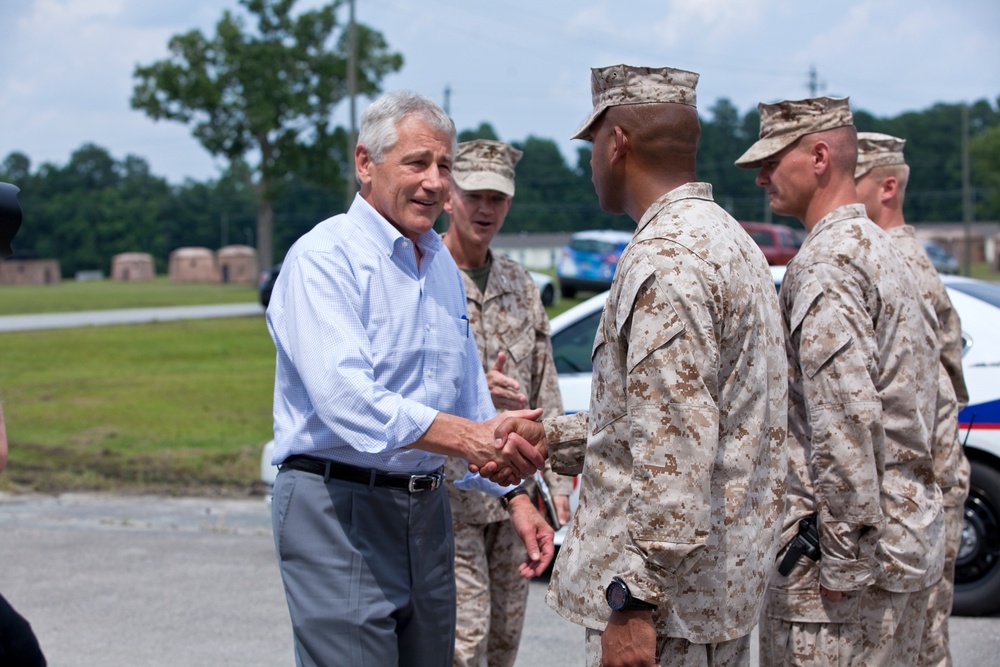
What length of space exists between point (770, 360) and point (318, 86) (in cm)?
4878

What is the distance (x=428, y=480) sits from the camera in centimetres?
315

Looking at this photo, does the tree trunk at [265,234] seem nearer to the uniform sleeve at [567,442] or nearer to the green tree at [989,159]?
the uniform sleeve at [567,442]

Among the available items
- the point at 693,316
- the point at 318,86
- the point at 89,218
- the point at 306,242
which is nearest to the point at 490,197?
the point at 306,242

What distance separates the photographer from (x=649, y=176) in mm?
2691

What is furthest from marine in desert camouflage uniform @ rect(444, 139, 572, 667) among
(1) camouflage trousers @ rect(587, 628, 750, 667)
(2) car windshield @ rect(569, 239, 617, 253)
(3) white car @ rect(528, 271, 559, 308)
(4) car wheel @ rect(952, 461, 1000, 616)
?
(2) car windshield @ rect(569, 239, 617, 253)

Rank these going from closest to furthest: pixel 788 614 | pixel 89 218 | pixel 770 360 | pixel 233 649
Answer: pixel 770 360 < pixel 788 614 < pixel 233 649 < pixel 89 218

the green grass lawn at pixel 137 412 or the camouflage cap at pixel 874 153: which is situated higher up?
the camouflage cap at pixel 874 153

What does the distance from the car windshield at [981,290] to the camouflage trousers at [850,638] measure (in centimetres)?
359

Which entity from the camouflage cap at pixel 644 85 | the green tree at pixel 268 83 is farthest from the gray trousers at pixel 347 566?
the green tree at pixel 268 83

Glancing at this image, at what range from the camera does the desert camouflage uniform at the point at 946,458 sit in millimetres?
4012

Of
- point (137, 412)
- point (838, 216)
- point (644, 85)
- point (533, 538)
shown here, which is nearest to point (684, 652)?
point (533, 538)

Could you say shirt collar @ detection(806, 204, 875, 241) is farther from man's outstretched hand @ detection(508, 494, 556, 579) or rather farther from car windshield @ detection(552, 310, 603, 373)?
car windshield @ detection(552, 310, 603, 373)

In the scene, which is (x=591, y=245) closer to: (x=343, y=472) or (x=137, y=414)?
(x=137, y=414)

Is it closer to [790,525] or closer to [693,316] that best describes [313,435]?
[693,316]
